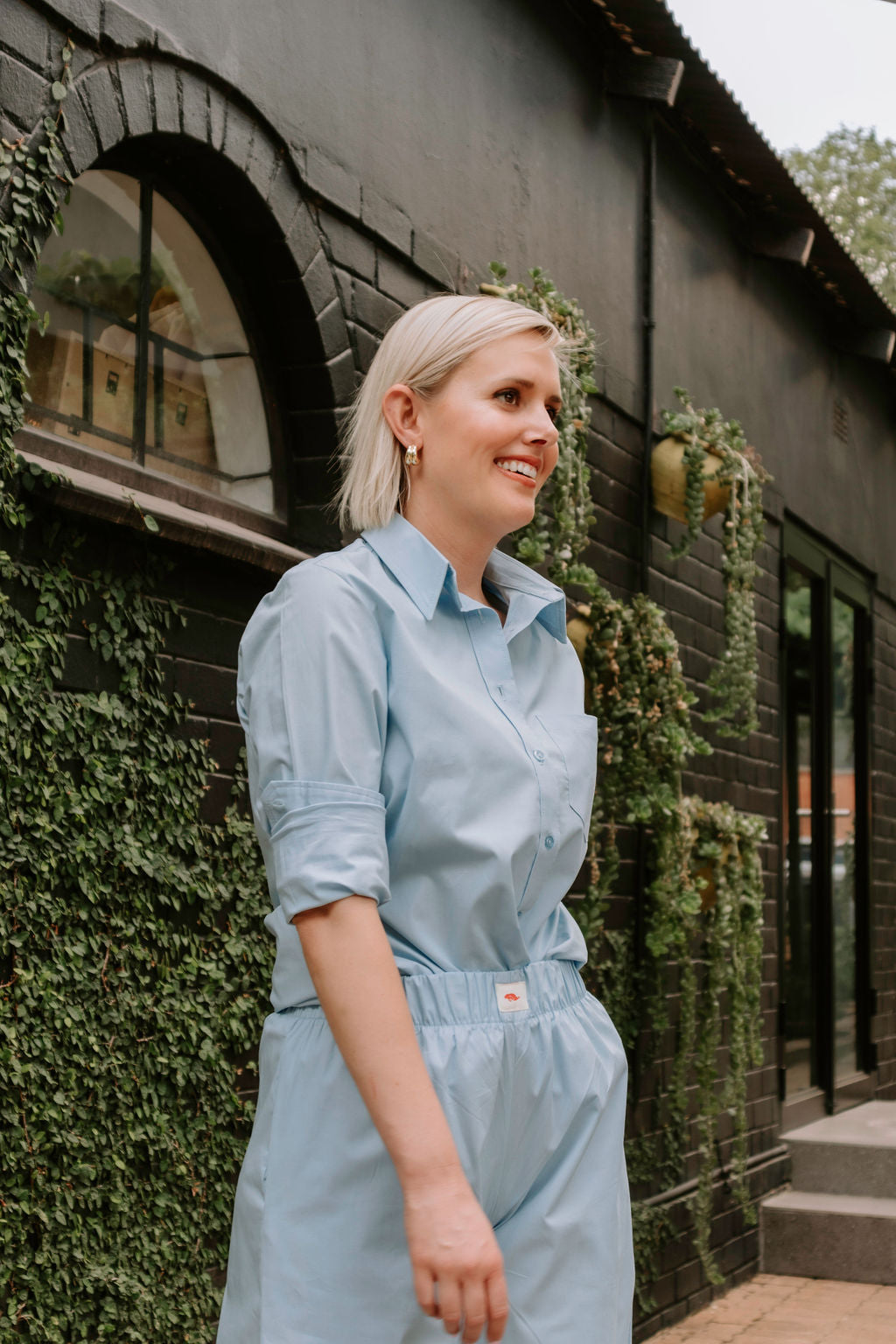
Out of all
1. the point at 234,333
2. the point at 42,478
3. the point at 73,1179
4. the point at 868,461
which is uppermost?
the point at 868,461

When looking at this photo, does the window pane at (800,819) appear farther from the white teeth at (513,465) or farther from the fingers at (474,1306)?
the fingers at (474,1306)

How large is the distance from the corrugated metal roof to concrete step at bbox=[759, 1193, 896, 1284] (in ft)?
12.8

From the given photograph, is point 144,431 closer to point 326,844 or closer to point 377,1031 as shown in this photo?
point 326,844

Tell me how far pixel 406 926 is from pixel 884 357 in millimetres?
6435

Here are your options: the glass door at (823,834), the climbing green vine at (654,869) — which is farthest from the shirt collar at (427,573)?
the glass door at (823,834)

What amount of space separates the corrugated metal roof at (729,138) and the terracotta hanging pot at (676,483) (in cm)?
123

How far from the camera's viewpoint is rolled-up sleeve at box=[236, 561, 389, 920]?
1247mm

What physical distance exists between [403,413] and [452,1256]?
0.86m

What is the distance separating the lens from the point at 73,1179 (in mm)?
2391

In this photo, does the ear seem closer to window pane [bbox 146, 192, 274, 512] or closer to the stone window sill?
the stone window sill

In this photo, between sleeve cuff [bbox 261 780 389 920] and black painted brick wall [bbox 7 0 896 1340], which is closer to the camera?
sleeve cuff [bbox 261 780 389 920]

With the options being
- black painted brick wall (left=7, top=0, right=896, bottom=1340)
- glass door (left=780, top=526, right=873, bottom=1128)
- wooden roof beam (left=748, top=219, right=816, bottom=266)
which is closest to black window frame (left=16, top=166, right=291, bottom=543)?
black painted brick wall (left=7, top=0, right=896, bottom=1340)

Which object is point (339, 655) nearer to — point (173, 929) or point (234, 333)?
point (173, 929)

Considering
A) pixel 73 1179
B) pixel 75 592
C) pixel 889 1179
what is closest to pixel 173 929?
pixel 73 1179
